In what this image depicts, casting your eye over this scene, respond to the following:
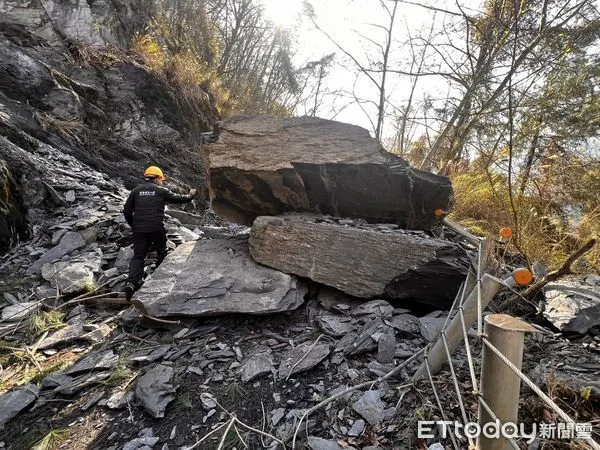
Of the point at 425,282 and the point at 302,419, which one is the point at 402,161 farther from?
the point at 302,419

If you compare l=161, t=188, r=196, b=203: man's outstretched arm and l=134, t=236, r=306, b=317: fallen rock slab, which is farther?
l=161, t=188, r=196, b=203: man's outstretched arm

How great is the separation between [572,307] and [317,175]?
111 inches

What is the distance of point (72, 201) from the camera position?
5.45 metres

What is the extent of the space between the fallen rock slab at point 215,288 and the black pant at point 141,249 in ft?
1.79

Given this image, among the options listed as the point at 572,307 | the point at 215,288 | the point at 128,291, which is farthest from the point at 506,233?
the point at 128,291

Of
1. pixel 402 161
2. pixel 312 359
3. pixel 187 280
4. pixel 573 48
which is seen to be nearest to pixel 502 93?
pixel 573 48

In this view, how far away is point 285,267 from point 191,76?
8347mm

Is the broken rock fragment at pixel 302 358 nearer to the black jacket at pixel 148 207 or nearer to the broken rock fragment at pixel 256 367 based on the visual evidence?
the broken rock fragment at pixel 256 367

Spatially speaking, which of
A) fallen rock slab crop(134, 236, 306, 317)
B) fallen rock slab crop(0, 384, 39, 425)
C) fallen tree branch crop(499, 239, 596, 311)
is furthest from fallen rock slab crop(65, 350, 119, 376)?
fallen tree branch crop(499, 239, 596, 311)

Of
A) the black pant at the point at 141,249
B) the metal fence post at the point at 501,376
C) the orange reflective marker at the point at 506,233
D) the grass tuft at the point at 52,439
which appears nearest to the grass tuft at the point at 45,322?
the black pant at the point at 141,249

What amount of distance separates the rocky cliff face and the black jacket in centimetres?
191

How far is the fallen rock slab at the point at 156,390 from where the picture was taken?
90.9 inches

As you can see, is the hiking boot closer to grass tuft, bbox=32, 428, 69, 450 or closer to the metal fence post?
grass tuft, bbox=32, 428, 69, 450

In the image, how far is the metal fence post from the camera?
118 cm
